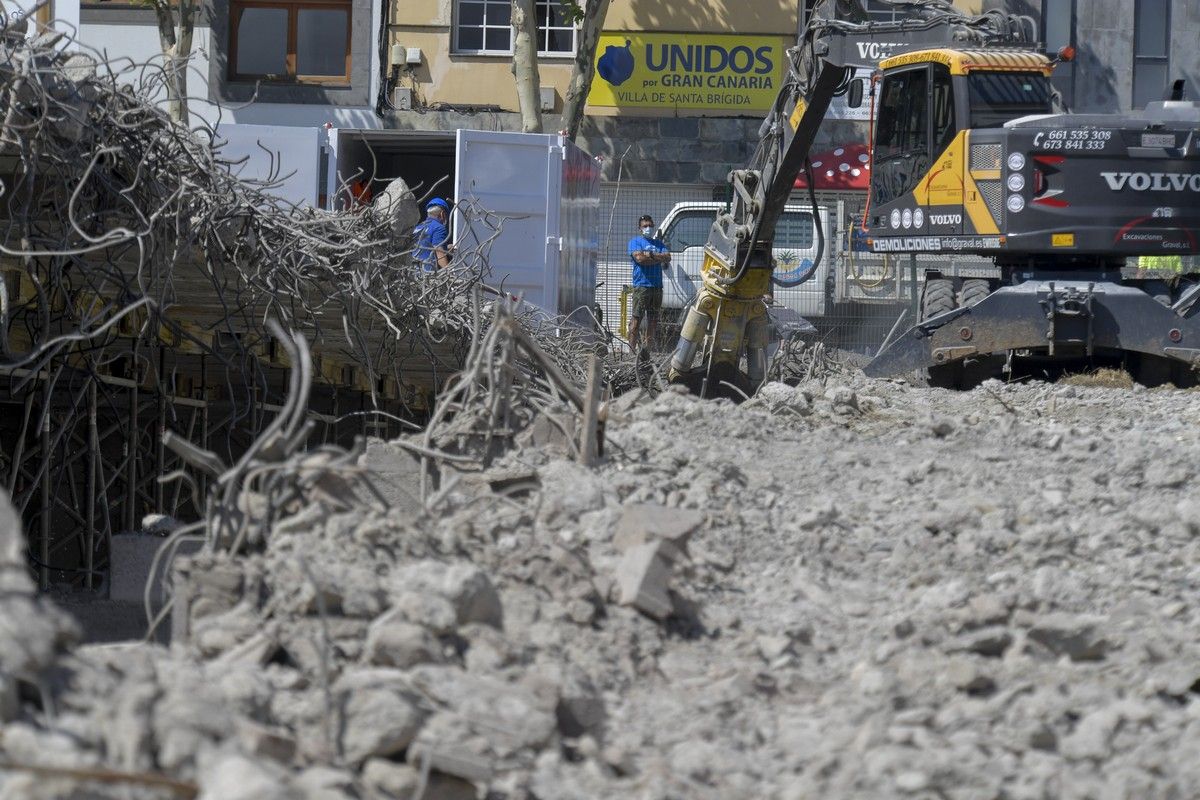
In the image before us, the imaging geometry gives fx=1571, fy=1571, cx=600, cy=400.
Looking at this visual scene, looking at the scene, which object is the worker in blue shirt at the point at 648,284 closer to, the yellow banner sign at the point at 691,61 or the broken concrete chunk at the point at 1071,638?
the yellow banner sign at the point at 691,61

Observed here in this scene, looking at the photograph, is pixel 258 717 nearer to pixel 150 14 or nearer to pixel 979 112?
pixel 979 112

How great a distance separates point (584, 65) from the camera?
2011 centimetres

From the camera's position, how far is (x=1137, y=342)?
40.4ft

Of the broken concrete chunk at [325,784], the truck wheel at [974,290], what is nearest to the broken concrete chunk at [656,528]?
the broken concrete chunk at [325,784]

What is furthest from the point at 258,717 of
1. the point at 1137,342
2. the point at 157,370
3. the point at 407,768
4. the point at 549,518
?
the point at 1137,342

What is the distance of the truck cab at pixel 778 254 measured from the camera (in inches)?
712

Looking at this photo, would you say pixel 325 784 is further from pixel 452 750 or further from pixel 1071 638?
pixel 1071 638

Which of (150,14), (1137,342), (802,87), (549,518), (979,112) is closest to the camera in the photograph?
(549,518)

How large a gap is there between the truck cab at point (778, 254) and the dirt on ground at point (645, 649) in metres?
11.9

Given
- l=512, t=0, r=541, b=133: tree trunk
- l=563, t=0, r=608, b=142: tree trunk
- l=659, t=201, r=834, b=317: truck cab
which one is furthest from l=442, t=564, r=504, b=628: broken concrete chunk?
l=563, t=0, r=608, b=142: tree trunk

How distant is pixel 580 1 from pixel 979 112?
11060mm

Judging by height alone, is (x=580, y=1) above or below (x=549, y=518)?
above

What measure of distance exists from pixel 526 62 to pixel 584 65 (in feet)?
2.83

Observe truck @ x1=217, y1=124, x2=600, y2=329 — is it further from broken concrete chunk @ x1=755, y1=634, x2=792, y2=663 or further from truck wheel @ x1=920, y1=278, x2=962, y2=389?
broken concrete chunk @ x1=755, y1=634, x2=792, y2=663
